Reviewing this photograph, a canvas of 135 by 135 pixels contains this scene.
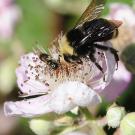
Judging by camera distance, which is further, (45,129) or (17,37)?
(17,37)

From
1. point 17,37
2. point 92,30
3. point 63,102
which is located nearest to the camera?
point 63,102

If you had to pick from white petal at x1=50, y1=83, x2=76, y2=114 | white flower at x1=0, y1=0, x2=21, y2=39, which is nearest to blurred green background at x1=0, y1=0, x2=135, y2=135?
white flower at x1=0, y1=0, x2=21, y2=39

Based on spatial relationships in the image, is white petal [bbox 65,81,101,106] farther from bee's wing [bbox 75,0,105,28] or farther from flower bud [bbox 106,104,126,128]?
bee's wing [bbox 75,0,105,28]

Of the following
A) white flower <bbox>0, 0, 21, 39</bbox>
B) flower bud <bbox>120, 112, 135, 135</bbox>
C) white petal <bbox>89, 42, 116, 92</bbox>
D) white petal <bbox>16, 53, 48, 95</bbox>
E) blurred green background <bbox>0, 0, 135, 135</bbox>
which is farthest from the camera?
white flower <bbox>0, 0, 21, 39</bbox>

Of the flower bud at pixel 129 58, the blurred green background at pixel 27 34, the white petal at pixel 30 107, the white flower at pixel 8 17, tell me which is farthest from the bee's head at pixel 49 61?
the white flower at pixel 8 17

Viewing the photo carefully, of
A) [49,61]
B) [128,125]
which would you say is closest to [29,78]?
[49,61]

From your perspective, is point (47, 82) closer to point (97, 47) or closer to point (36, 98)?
point (36, 98)

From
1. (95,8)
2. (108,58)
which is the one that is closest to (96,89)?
(108,58)
